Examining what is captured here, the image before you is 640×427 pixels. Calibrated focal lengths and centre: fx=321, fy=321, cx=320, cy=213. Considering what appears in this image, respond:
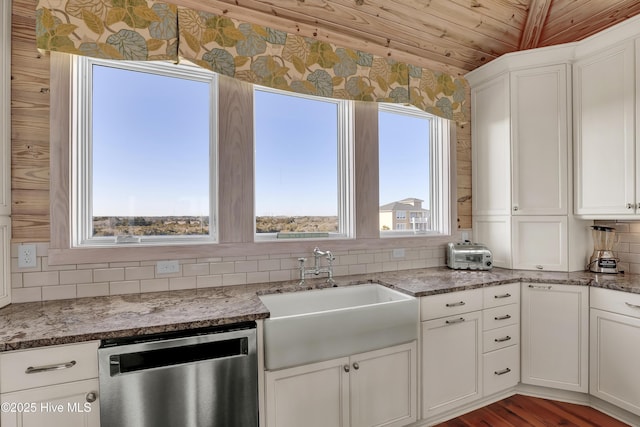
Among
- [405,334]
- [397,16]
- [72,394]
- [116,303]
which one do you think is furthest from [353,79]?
[72,394]

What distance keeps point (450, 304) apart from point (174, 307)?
1632 mm

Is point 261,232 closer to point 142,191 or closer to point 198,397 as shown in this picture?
point 142,191

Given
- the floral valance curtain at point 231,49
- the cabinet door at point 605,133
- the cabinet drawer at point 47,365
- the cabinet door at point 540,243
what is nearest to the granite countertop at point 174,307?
the cabinet drawer at point 47,365

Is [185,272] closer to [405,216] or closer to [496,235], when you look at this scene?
[405,216]

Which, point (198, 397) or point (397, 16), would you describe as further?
point (397, 16)

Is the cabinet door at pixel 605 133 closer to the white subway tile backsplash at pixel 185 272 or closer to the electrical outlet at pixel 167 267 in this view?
the white subway tile backsplash at pixel 185 272

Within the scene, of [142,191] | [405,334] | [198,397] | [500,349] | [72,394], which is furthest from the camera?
[500,349]

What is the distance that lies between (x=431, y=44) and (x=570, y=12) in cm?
112

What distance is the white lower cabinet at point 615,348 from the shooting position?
1.95m

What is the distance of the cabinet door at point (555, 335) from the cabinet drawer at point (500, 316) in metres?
0.07

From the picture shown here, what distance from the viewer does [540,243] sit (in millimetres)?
2586

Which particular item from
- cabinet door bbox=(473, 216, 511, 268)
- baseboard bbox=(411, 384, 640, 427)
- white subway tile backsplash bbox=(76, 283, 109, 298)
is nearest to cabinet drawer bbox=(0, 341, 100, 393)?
white subway tile backsplash bbox=(76, 283, 109, 298)

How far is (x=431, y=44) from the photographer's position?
277cm

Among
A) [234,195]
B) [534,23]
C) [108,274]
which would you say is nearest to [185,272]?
[108,274]
